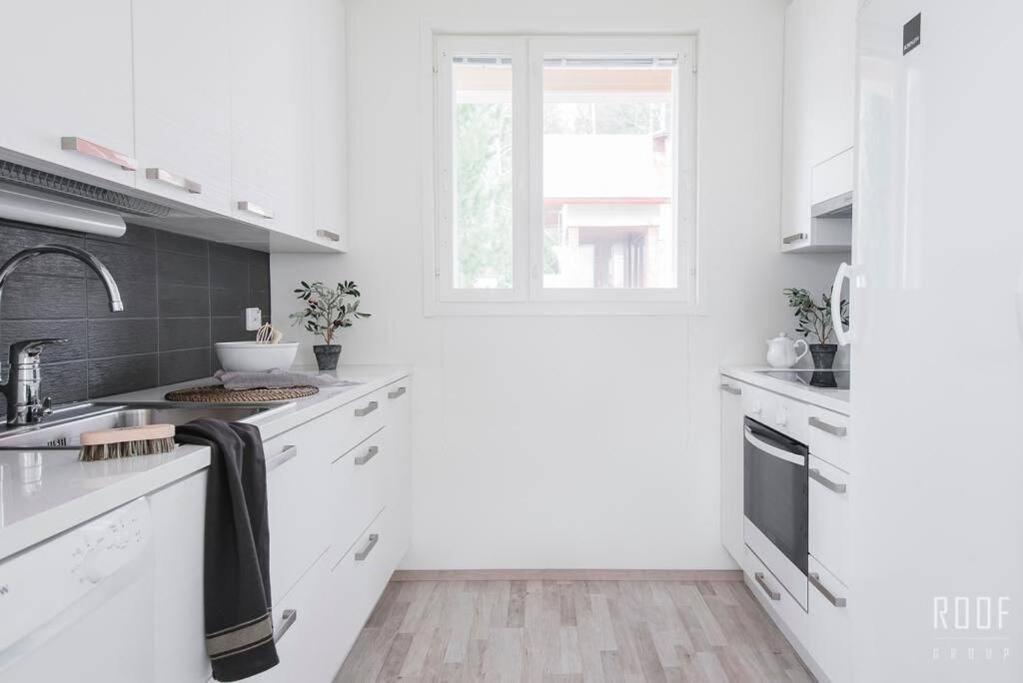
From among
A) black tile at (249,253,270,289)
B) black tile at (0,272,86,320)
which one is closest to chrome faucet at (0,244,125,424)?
black tile at (0,272,86,320)

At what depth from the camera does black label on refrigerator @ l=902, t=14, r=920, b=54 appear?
4.54ft

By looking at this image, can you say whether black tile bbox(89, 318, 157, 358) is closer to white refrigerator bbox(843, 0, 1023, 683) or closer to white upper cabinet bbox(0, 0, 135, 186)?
white upper cabinet bbox(0, 0, 135, 186)

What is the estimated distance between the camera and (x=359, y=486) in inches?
90.7

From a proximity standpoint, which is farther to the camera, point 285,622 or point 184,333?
point 184,333

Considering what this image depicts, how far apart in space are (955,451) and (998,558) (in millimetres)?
190

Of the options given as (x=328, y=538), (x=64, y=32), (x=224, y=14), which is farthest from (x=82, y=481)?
(x=224, y=14)

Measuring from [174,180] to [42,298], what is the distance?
50cm

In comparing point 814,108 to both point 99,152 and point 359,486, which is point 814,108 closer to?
point 359,486

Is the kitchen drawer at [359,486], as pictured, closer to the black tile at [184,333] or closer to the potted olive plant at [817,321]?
the black tile at [184,333]

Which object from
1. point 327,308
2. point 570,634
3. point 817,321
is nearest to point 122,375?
point 327,308

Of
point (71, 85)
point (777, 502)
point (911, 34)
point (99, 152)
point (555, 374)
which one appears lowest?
point (777, 502)

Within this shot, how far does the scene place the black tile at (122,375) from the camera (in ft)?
6.24

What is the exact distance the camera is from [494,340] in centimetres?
316

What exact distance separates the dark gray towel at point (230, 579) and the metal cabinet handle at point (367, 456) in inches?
38.9
